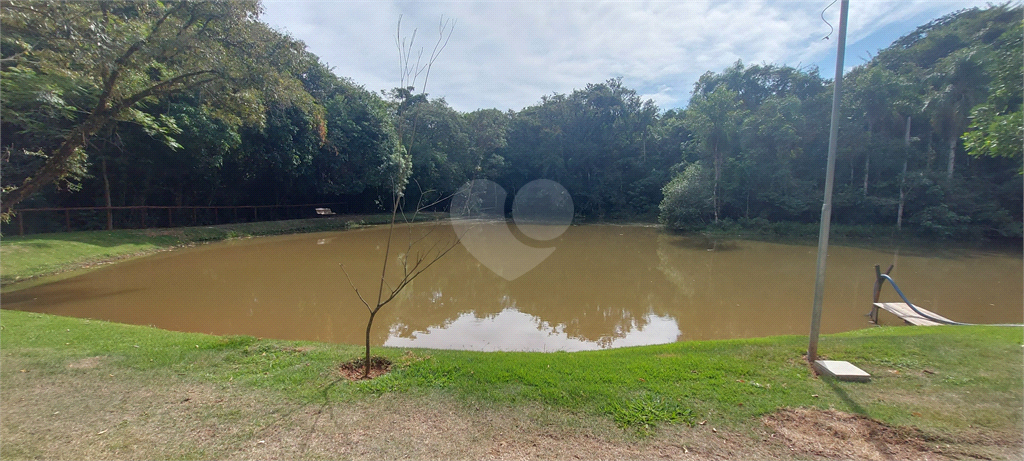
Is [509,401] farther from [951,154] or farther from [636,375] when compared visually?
[951,154]

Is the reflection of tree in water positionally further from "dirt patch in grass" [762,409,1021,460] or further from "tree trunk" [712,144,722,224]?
"tree trunk" [712,144,722,224]

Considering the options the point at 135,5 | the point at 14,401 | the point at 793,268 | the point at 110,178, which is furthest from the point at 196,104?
the point at 793,268

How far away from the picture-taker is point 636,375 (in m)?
3.63

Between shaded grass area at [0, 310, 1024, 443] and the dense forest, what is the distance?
331cm

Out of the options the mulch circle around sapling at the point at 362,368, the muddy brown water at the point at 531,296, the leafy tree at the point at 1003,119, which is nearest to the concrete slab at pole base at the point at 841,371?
the muddy brown water at the point at 531,296

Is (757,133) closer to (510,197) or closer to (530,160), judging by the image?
(530,160)

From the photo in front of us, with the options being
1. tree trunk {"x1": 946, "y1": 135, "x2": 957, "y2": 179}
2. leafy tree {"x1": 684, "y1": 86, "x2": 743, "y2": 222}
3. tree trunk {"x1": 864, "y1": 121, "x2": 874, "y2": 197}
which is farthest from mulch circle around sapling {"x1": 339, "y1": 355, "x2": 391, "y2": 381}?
tree trunk {"x1": 946, "y1": 135, "x2": 957, "y2": 179}

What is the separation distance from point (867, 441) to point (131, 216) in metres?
20.3

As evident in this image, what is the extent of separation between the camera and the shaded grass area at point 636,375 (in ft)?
9.95

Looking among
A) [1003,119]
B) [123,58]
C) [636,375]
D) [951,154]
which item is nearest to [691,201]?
[951,154]

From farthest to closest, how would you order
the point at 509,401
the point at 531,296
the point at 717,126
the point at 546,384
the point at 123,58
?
the point at 717,126, the point at 531,296, the point at 123,58, the point at 546,384, the point at 509,401

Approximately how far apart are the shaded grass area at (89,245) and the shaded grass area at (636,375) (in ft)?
22.2

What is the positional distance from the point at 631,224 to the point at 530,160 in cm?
958

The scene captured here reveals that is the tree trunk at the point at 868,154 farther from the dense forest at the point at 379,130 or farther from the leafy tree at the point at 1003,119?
the leafy tree at the point at 1003,119
